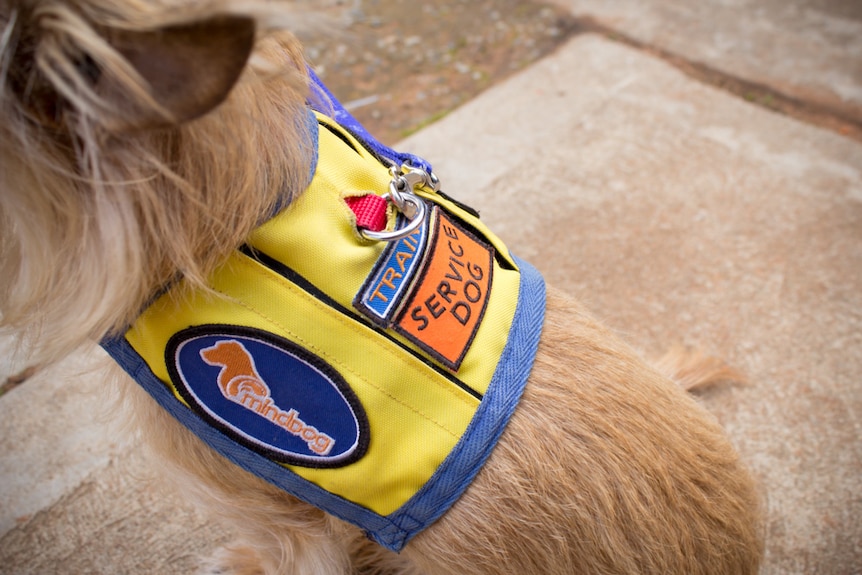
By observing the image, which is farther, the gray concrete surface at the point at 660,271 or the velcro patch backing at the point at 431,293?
the gray concrete surface at the point at 660,271

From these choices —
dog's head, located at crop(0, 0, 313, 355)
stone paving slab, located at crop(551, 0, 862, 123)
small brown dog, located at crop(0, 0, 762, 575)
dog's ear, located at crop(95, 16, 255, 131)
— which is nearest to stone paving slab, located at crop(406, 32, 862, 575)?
stone paving slab, located at crop(551, 0, 862, 123)

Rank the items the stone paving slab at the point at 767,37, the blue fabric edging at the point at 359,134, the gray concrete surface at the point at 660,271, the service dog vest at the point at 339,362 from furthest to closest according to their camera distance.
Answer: the stone paving slab at the point at 767,37 < the gray concrete surface at the point at 660,271 < the blue fabric edging at the point at 359,134 < the service dog vest at the point at 339,362

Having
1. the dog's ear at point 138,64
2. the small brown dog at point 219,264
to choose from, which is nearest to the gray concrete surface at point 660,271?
the small brown dog at point 219,264

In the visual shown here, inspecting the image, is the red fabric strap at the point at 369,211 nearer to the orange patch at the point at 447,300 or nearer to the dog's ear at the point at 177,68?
the orange patch at the point at 447,300

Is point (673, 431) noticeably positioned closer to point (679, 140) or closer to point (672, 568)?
point (672, 568)

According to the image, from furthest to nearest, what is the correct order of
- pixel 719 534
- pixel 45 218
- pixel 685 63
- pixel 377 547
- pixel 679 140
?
pixel 685 63 < pixel 679 140 < pixel 377 547 < pixel 719 534 < pixel 45 218

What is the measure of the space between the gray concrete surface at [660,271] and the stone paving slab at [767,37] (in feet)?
0.21

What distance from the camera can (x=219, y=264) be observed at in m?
0.87

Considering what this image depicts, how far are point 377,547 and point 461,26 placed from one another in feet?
10.3

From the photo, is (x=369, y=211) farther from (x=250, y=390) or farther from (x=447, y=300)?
(x=250, y=390)

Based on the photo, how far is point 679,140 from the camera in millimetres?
2646

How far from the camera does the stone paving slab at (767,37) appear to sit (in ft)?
9.50

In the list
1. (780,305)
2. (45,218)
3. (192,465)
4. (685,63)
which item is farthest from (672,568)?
(685,63)

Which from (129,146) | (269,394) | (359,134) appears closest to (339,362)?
(269,394)
